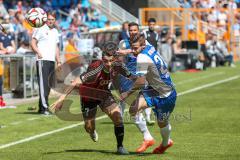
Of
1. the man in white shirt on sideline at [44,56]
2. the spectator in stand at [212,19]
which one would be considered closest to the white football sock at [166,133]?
the man in white shirt on sideline at [44,56]

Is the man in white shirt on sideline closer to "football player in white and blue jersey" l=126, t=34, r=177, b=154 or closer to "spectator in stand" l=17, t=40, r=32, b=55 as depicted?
"football player in white and blue jersey" l=126, t=34, r=177, b=154

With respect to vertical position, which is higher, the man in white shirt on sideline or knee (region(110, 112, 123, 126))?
the man in white shirt on sideline

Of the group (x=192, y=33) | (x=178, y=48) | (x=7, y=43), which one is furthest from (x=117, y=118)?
(x=192, y=33)

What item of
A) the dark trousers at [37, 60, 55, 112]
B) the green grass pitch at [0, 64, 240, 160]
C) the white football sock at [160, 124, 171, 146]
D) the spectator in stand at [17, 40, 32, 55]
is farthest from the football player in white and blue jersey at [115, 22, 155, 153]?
the spectator in stand at [17, 40, 32, 55]

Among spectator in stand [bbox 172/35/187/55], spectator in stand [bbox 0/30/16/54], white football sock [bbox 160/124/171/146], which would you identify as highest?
spectator in stand [bbox 0/30/16/54]

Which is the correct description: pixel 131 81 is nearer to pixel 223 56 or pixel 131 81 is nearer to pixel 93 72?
pixel 93 72

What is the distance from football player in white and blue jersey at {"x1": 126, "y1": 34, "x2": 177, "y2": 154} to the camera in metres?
10.9

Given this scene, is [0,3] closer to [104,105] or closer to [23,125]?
[23,125]

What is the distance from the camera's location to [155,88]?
1118cm

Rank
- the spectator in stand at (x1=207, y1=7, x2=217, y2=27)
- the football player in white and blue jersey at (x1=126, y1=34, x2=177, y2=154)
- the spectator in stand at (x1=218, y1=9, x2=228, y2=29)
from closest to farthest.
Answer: the football player in white and blue jersey at (x1=126, y1=34, x2=177, y2=154) → the spectator in stand at (x1=207, y1=7, x2=217, y2=27) → the spectator in stand at (x1=218, y1=9, x2=228, y2=29)

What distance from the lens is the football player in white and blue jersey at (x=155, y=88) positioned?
1092 cm

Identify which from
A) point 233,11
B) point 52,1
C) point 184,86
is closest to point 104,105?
point 184,86

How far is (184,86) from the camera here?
25.1 m

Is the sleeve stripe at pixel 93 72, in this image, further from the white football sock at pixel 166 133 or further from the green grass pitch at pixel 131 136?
the white football sock at pixel 166 133
